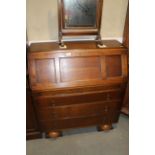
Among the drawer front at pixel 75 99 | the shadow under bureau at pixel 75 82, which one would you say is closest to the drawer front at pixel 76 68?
the shadow under bureau at pixel 75 82

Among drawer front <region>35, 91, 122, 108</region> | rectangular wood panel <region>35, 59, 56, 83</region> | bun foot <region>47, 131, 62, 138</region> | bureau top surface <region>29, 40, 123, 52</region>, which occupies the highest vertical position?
bureau top surface <region>29, 40, 123, 52</region>

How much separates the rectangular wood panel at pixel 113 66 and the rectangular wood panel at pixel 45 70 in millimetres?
540

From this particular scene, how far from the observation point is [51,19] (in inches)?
79.4

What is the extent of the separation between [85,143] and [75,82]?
2.31 ft

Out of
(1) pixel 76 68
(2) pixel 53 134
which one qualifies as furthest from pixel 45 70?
(2) pixel 53 134

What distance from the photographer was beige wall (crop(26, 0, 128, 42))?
1.95m

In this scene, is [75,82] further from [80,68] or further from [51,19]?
[51,19]

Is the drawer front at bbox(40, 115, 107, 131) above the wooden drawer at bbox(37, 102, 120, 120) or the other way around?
the other way around

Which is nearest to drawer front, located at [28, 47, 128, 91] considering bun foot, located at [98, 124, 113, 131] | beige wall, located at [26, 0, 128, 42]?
beige wall, located at [26, 0, 128, 42]

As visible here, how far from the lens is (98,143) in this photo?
6.82ft

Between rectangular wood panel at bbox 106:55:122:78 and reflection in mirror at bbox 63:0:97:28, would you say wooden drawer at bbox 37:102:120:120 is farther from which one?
reflection in mirror at bbox 63:0:97:28

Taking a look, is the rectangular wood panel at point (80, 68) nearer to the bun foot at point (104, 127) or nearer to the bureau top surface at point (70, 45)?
the bureau top surface at point (70, 45)

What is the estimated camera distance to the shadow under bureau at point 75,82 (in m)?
1.80
